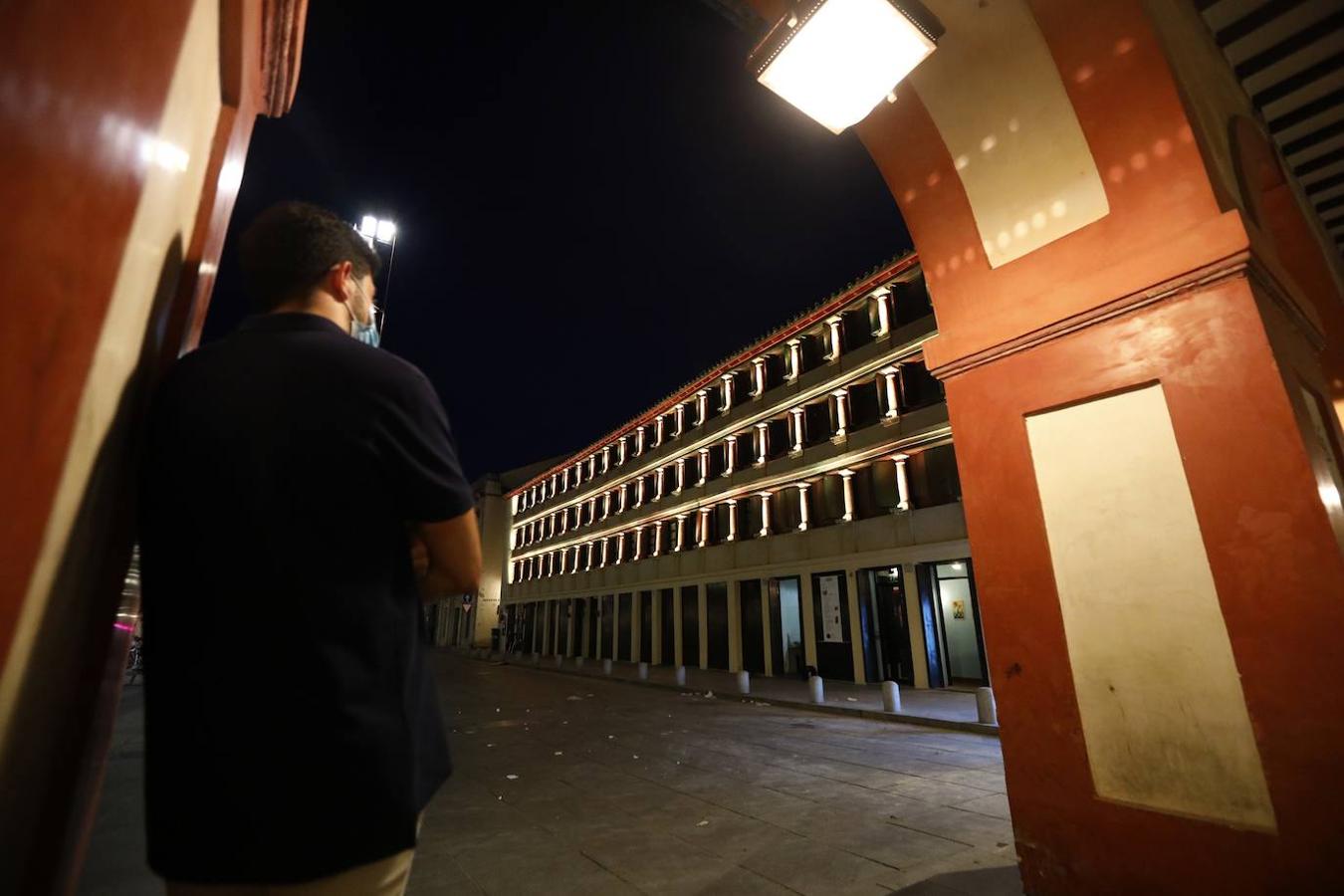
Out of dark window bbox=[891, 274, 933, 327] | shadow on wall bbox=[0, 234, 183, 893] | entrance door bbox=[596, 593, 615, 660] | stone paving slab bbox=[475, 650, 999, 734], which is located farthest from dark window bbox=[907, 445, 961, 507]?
entrance door bbox=[596, 593, 615, 660]

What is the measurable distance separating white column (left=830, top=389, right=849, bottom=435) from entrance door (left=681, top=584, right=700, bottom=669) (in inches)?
388

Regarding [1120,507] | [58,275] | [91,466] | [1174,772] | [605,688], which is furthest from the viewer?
[605,688]

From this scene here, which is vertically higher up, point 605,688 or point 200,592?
point 200,592

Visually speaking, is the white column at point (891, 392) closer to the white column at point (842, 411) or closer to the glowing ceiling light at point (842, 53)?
the white column at point (842, 411)

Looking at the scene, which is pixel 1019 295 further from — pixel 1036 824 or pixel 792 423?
pixel 792 423

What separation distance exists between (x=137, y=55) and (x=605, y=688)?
67.7 feet

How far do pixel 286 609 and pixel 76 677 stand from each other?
43cm

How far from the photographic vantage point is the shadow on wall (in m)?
0.88

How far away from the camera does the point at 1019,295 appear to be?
12.6 feet

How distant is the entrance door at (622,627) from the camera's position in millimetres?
30672

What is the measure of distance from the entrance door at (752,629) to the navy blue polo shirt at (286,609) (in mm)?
22955

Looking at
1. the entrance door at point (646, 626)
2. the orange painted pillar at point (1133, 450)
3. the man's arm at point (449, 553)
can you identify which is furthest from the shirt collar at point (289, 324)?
the entrance door at point (646, 626)

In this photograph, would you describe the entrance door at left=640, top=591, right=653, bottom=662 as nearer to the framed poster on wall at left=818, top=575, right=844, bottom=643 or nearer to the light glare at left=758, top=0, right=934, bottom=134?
the framed poster on wall at left=818, top=575, right=844, bottom=643

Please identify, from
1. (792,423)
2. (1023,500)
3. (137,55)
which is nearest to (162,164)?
(137,55)
